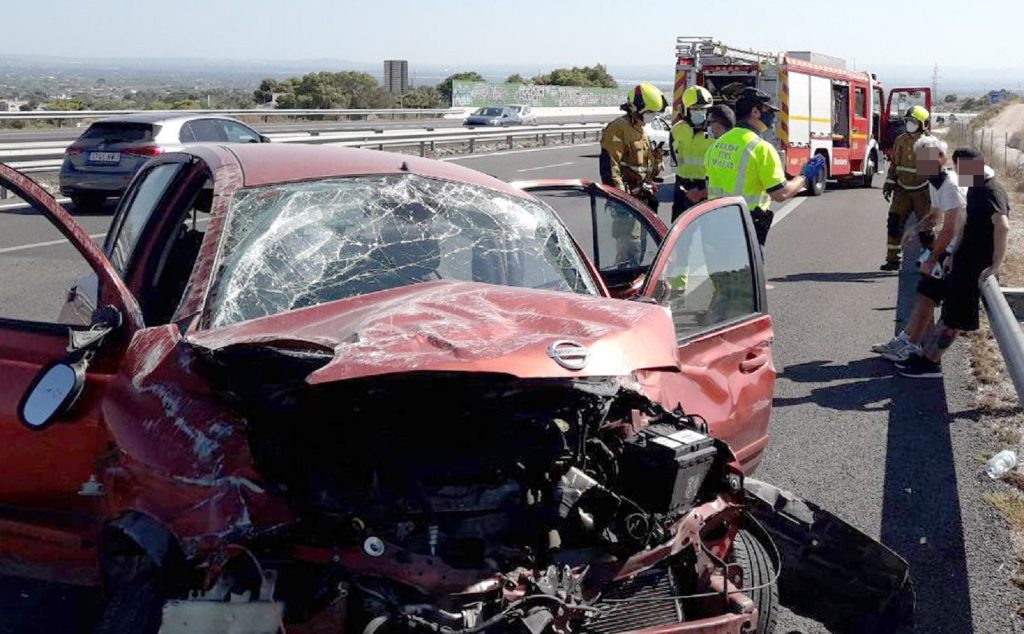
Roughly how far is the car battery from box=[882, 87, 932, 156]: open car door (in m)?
26.0

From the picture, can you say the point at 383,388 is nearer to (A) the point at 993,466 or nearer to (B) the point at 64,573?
(B) the point at 64,573

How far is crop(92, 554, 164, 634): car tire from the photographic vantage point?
117 inches

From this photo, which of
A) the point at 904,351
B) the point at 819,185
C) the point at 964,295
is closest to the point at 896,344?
the point at 904,351

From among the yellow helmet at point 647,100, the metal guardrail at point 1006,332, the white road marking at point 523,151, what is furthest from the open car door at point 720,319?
the white road marking at point 523,151

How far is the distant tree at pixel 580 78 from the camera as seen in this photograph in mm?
80625

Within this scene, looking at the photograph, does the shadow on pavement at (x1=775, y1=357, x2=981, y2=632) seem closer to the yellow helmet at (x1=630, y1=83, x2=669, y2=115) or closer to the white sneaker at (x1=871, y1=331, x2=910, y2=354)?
the white sneaker at (x1=871, y1=331, x2=910, y2=354)

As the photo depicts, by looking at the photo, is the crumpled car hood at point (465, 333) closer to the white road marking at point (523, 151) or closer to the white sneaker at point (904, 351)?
the white sneaker at point (904, 351)

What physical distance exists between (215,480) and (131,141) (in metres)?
14.6

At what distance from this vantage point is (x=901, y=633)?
4113mm

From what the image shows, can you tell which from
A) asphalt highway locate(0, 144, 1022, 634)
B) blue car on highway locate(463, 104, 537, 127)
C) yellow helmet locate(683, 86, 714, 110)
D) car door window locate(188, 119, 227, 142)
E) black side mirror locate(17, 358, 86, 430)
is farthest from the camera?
blue car on highway locate(463, 104, 537, 127)

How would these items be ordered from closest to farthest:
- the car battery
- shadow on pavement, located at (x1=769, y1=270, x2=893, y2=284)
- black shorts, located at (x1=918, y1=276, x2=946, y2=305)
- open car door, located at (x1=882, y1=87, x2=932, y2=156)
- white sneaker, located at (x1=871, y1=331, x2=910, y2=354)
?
1. the car battery
2. black shorts, located at (x1=918, y1=276, x2=946, y2=305)
3. white sneaker, located at (x1=871, y1=331, x2=910, y2=354)
4. shadow on pavement, located at (x1=769, y1=270, x2=893, y2=284)
5. open car door, located at (x1=882, y1=87, x2=932, y2=156)

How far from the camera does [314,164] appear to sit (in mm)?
4383

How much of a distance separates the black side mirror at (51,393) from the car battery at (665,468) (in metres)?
1.60

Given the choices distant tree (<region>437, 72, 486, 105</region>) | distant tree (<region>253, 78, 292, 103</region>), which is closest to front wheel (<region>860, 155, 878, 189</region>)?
distant tree (<region>437, 72, 486, 105</region>)
